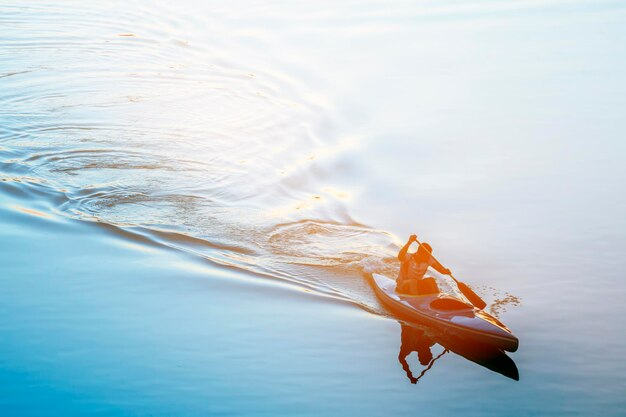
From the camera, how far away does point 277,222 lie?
778 inches

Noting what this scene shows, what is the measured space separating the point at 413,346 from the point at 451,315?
91 centimetres

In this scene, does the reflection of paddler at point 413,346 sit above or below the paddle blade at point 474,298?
below

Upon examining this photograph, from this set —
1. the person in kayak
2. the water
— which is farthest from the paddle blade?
the water

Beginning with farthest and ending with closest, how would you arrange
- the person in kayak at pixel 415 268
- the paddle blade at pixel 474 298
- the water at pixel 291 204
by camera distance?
1. the person in kayak at pixel 415 268
2. the paddle blade at pixel 474 298
3. the water at pixel 291 204

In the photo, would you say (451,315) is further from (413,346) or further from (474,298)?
(413,346)

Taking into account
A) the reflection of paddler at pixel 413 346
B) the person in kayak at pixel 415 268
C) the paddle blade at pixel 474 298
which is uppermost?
the person in kayak at pixel 415 268

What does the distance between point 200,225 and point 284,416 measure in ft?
23.6

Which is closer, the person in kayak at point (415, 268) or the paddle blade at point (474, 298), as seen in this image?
the paddle blade at point (474, 298)

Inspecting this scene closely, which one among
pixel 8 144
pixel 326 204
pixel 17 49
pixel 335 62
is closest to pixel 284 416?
pixel 326 204

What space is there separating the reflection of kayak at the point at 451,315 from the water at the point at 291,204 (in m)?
0.38

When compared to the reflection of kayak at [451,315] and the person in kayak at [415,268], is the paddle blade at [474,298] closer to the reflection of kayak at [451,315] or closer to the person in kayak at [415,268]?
the reflection of kayak at [451,315]

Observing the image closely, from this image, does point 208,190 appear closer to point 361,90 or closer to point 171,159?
point 171,159

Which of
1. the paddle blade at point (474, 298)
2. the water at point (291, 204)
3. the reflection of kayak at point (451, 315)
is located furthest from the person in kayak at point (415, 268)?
the water at point (291, 204)

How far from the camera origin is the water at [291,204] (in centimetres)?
1437
